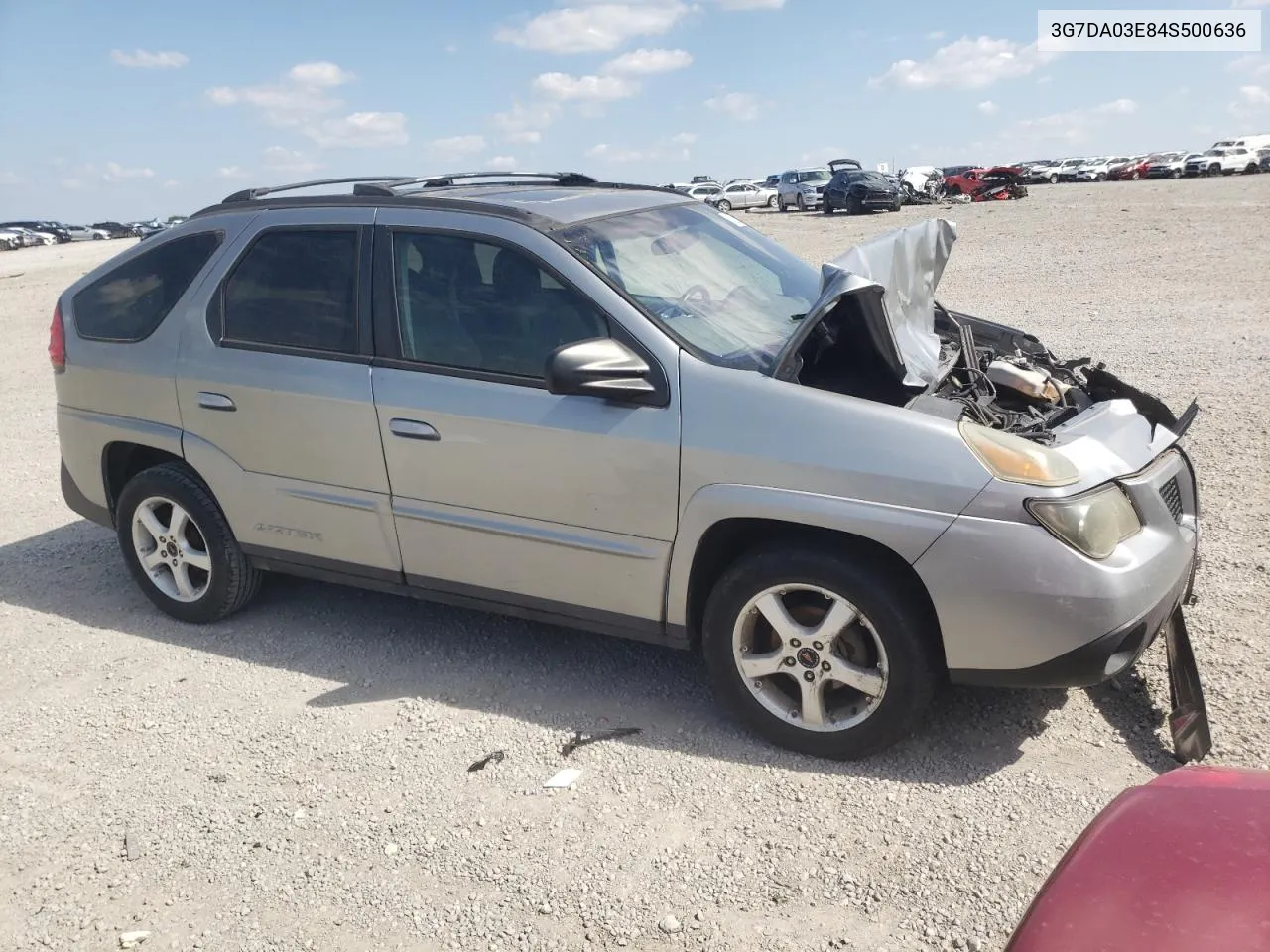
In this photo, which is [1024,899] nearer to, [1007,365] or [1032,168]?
[1007,365]

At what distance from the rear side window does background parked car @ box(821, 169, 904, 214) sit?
28.8m

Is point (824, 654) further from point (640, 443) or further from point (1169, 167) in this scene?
point (1169, 167)

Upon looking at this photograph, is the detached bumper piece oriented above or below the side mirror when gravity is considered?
below

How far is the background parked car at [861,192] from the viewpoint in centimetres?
3092

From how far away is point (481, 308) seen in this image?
3811mm

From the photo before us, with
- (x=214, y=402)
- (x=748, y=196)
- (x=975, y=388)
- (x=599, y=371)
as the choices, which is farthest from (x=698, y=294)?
(x=748, y=196)

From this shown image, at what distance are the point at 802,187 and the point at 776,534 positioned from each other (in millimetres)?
36544

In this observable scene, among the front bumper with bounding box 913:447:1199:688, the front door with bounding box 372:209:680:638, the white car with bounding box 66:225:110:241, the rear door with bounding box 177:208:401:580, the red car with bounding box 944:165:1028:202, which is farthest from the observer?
the white car with bounding box 66:225:110:241

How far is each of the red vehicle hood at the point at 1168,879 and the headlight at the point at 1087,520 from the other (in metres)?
1.26

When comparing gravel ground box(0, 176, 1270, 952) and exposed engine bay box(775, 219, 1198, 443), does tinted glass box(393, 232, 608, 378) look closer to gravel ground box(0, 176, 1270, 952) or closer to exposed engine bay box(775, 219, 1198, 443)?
exposed engine bay box(775, 219, 1198, 443)

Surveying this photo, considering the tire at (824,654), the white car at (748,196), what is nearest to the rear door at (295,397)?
the tire at (824,654)

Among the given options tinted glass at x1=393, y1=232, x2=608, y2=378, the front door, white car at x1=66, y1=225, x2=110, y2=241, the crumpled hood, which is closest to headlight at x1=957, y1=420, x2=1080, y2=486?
the crumpled hood

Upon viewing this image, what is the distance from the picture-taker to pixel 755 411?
328 centimetres

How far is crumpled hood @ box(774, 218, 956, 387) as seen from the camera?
10.9ft
